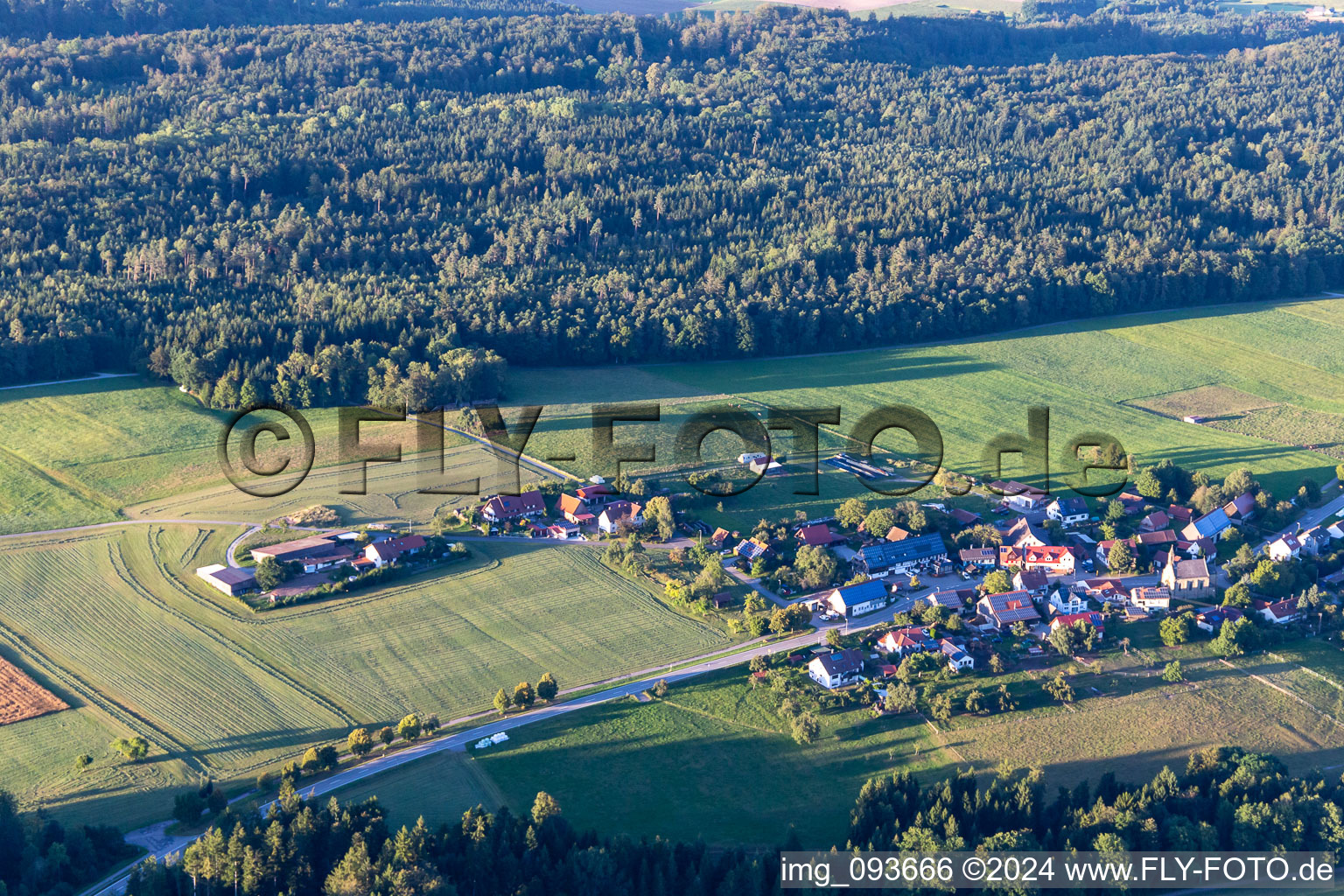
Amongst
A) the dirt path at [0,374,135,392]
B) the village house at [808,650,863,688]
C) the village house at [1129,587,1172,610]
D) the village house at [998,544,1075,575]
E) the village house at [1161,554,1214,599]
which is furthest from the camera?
the dirt path at [0,374,135,392]

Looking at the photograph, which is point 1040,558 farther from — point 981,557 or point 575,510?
point 575,510

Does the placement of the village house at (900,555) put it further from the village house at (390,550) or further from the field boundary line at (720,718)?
the village house at (390,550)

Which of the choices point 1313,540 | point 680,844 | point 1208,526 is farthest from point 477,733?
point 1313,540

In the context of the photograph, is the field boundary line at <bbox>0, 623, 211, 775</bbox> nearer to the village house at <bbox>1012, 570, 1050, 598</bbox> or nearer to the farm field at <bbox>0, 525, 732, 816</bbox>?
the farm field at <bbox>0, 525, 732, 816</bbox>

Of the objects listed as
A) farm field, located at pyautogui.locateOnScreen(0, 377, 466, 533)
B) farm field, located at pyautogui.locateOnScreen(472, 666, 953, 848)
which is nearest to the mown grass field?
farm field, located at pyautogui.locateOnScreen(472, 666, 953, 848)

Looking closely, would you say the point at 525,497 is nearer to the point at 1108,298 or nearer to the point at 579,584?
the point at 579,584
